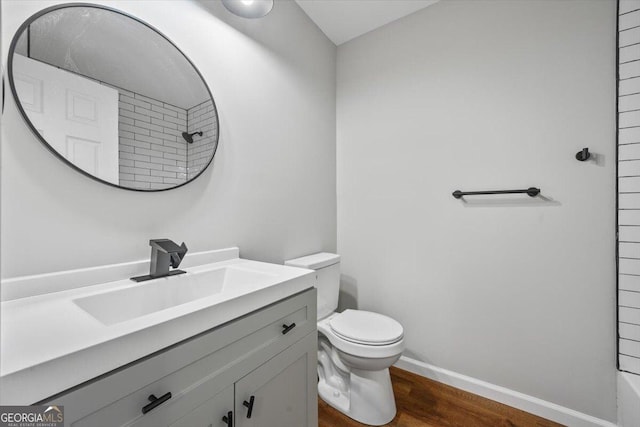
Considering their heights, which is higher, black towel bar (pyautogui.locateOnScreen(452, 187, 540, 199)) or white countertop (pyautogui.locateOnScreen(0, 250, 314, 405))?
black towel bar (pyautogui.locateOnScreen(452, 187, 540, 199))

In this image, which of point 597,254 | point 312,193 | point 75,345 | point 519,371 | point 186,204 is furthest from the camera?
point 312,193

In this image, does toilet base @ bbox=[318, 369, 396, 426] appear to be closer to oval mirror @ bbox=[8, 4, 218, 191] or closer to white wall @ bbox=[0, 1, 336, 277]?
white wall @ bbox=[0, 1, 336, 277]

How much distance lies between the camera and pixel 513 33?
1558 millimetres

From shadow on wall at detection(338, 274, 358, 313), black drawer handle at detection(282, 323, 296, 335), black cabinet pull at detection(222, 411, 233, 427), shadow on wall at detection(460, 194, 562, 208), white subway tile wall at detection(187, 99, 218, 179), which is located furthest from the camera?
shadow on wall at detection(338, 274, 358, 313)

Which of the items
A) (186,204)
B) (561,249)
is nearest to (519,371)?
(561,249)

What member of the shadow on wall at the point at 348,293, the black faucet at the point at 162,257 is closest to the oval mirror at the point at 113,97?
the black faucet at the point at 162,257

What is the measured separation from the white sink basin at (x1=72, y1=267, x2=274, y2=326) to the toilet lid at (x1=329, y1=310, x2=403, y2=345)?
670 mm

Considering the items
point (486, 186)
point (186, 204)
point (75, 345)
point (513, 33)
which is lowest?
point (75, 345)

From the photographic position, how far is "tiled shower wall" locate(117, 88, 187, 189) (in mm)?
1031

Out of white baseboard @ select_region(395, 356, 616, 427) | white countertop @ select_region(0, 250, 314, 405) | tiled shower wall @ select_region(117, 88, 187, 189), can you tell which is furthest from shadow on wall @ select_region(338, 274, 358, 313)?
tiled shower wall @ select_region(117, 88, 187, 189)

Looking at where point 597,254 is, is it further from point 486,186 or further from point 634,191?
point 486,186

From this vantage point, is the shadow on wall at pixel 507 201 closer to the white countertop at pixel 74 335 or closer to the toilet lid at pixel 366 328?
the toilet lid at pixel 366 328

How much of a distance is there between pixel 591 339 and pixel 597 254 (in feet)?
1.40

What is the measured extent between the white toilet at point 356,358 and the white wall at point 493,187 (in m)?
0.47
